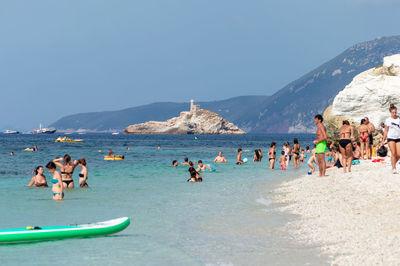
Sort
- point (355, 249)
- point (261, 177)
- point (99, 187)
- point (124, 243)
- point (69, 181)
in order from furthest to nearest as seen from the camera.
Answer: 1. point (261, 177)
2. point (99, 187)
3. point (69, 181)
4. point (124, 243)
5. point (355, 249)

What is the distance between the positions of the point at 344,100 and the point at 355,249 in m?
32.3

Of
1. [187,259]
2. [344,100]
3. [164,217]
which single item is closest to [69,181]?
[164,217]

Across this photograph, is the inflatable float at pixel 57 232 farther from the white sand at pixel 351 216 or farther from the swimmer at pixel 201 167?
the swimmer at pixel 201 167

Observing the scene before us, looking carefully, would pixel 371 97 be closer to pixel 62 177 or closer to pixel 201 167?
pixel 201 167

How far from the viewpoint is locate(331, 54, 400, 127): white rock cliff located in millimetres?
35719

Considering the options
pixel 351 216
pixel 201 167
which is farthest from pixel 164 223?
pixel 201 167

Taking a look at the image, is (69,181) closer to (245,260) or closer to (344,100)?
(245,260)

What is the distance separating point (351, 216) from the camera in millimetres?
11328

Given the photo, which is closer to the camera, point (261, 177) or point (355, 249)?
point (355, 249)

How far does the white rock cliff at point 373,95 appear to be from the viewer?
117 ft

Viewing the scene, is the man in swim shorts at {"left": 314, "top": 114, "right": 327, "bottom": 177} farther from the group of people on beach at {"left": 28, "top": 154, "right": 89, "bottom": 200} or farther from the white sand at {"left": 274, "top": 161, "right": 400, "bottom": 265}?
the group of people on beach at {"left": 28, "top": 154, "right": 89, "bottom": 200}

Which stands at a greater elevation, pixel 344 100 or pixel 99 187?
pixel 344 100

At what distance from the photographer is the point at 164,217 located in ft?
44.5

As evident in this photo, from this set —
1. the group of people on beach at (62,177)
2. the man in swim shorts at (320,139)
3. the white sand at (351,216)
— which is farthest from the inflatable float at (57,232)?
the man in swim shorts at (320,139)
